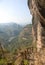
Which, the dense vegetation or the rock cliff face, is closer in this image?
the rock cliff face

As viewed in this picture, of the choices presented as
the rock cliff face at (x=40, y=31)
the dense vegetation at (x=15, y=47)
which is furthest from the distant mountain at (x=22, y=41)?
the rock cliff face at (x=40, y=31)

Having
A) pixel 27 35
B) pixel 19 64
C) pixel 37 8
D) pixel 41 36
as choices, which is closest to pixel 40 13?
pixel 37 8

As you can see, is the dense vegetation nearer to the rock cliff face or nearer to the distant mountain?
the distant mountain

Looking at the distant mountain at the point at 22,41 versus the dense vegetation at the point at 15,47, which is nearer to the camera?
the dense vegetation at the point at 15,47

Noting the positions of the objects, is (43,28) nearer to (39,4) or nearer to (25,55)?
(39,4)

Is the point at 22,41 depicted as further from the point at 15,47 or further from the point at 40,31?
the point at 40,31

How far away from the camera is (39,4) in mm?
23359

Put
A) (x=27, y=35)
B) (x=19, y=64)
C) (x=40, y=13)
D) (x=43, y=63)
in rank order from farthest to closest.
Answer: (x=27, y=35)
(x=19, y=64)
(x=40, y=13)
(x=43, y=63)

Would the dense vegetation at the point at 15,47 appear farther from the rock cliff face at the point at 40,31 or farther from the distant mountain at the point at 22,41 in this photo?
the rock cliff face at the point at 40,31

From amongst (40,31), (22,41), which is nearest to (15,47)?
(22,41)

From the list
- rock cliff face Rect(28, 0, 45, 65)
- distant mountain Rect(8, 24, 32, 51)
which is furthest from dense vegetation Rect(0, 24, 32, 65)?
rock cliff face Rect(28, 0, 45, 65)

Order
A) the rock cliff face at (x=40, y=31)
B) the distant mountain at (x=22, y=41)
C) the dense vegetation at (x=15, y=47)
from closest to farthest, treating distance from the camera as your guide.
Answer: the rock cliff face at (x=40, y=31)
the dense vegetation at (x=15, y=47)
the distant mountain at (x=22, y=41)

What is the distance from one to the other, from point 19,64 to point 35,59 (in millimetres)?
5274

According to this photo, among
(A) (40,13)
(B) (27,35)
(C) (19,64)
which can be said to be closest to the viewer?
(A) (40,13)
